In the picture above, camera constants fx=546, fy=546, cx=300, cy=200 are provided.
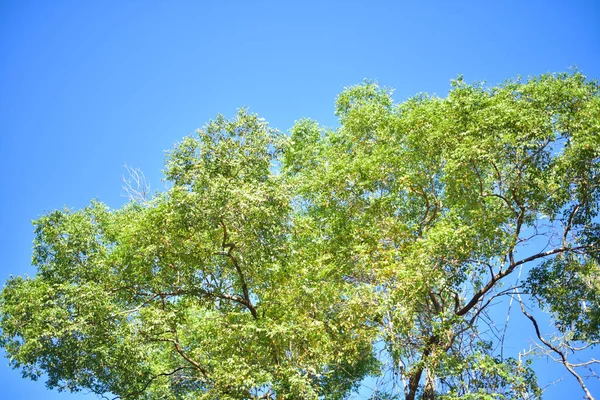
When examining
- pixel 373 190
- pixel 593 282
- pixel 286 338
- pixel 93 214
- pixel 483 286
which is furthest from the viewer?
pixel 93 214

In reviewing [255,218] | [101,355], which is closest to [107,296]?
[101,355]

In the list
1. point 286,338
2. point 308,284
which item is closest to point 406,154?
point 308,284

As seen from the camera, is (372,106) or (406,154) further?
(372,106)

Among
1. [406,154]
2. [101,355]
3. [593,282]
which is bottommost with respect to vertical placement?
[101,355]

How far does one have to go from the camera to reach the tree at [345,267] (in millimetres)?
10727

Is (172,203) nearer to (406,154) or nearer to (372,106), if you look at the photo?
(406,154)

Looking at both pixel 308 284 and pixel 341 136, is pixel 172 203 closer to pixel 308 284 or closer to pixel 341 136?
pixel 308 284

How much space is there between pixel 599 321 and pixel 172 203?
30.2ft

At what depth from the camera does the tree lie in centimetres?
1073

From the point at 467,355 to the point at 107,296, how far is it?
7.43 metres

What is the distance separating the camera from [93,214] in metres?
14.6

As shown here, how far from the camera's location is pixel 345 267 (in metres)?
12.9

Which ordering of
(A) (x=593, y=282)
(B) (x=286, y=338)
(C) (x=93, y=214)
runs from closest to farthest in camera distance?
(B) (x=286, y=338) < (A) (x=593, y=282) < (C) (x=93, y=214)

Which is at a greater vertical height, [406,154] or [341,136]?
[341,136]
